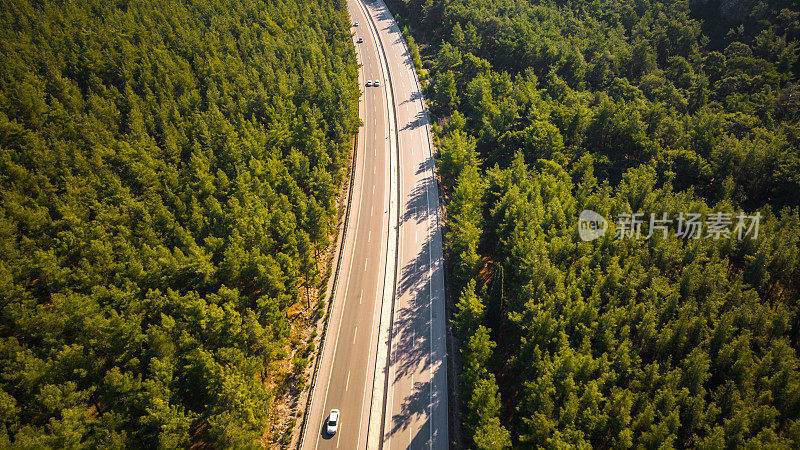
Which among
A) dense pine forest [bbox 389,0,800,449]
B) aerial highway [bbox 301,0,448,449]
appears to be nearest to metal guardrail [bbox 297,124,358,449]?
aerial highway [bbox 301,0,448,449]

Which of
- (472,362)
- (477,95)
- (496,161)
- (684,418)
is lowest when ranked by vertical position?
(684,418)

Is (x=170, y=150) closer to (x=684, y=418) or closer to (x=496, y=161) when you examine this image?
(x=496, y=161)

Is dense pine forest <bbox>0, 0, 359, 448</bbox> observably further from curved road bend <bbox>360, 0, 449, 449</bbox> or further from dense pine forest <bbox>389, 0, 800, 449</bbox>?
dense pine forest <bbox>389, 0, 800, 449</bbox>

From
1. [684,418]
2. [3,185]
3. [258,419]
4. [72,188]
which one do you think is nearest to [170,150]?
[72,188]

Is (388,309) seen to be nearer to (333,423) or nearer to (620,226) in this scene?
(333,423)

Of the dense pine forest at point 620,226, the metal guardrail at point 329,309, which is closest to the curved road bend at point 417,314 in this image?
the dense pine forest at point 620,226

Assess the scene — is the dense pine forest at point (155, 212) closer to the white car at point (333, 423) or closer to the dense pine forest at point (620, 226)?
the white car at point (333, 423)
